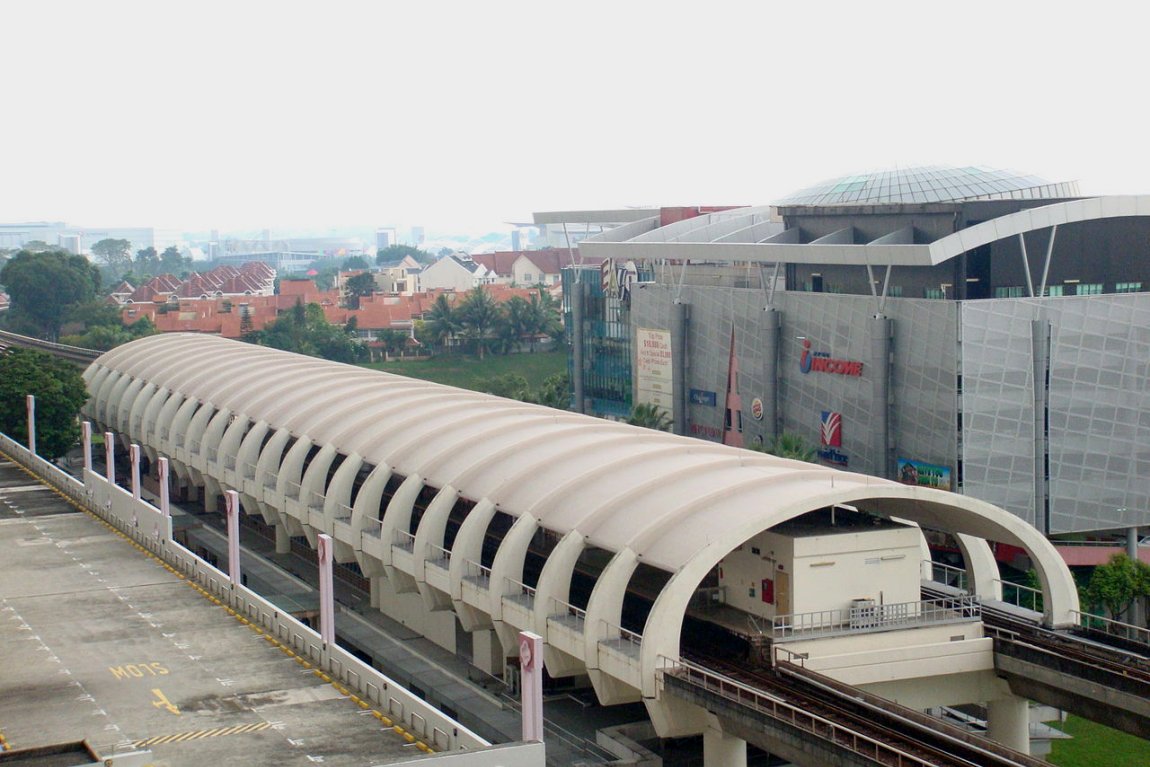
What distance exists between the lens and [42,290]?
407 ft

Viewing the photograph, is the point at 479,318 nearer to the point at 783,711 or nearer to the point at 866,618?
the point at 866,618

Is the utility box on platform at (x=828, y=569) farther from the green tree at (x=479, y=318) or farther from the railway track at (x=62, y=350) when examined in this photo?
the green tree at (x=479, y=318)

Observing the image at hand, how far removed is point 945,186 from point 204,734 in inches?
1524

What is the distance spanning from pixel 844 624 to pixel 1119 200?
984 inches

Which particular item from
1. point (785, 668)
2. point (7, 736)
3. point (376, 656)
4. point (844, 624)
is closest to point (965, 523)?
point (844, 624)

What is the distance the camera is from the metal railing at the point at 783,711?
21.5m

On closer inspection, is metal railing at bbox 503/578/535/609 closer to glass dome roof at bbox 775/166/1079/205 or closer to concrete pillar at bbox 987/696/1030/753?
concrete pillar at bbox 987/696/1030/753

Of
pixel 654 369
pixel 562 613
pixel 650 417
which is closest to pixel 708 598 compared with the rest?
pixel 562 613

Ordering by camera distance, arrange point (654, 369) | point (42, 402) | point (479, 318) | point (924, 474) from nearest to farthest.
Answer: point (924, 474) → point (42, 402) → point (654, 369) → point (479, 318)

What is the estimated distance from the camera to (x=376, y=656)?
34.7 meters

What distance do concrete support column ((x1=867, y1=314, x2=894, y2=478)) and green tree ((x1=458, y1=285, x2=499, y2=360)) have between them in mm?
60016

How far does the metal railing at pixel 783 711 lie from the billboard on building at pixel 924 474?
70.1 feet

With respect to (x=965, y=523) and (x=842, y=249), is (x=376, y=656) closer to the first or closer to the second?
Answer: (x=965, y=523)

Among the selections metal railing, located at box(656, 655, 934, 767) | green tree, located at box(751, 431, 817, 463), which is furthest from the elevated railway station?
green tree, located at box(751, 431, 817, 463)
